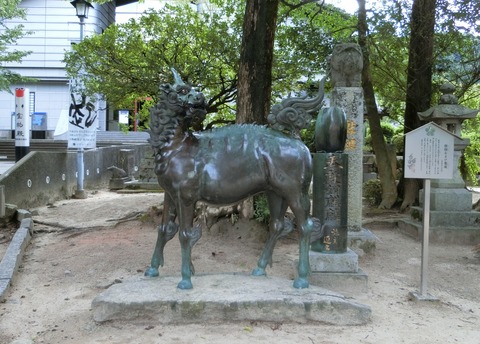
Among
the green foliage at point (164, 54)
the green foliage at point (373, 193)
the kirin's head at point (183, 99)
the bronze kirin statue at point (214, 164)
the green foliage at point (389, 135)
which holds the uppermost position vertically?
the green foliage at point (164, 54)

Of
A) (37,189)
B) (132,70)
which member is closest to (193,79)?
(132,70)

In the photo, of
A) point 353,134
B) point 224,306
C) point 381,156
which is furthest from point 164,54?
point 224,306

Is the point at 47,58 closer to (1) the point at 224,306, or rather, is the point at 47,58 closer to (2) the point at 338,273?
(2) the point at 338,273

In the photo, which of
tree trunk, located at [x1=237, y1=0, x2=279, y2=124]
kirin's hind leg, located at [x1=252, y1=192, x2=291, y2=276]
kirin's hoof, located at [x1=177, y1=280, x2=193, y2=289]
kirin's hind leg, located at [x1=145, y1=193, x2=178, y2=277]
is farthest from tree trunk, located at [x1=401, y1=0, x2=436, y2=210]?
kirin's hoof, located at [x1=177, y1=280, x2=193, y2=289]

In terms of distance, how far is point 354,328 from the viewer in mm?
4277

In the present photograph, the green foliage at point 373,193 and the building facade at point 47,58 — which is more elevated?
the building facade at point 47,58

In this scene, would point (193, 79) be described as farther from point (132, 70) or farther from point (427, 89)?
point (427, 89)

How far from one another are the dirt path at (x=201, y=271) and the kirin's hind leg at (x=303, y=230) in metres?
0.57

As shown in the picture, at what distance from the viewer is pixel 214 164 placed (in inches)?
181

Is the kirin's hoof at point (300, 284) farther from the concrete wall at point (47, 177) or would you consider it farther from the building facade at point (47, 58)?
the building facade at point (47, 58)

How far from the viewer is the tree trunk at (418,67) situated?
34.1 feet

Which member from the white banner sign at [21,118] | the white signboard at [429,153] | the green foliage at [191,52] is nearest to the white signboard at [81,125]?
the green foliage at [191,52]

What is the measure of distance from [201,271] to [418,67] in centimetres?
788

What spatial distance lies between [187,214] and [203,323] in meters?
1.02
